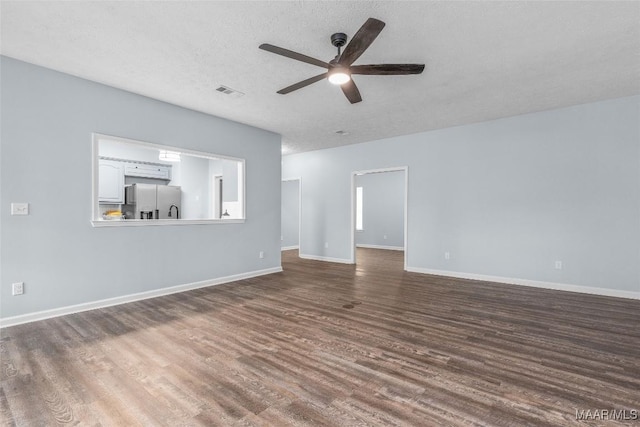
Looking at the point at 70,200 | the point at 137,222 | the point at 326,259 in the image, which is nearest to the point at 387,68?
the point at 137,222

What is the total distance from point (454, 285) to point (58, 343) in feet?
16.6

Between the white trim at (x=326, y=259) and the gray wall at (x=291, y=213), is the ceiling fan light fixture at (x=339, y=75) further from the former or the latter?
the gray wall at (x=291, y=213)

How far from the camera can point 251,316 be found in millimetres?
3359

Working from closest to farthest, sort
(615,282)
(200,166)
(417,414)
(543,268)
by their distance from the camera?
(417,414) → (615,282) → (543,268) → (200,166)

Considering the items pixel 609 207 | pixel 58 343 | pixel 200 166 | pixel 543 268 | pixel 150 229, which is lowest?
pixel 58 343

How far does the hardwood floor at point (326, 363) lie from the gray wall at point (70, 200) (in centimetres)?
42

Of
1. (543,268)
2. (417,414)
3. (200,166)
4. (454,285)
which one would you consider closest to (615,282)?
(543,268)

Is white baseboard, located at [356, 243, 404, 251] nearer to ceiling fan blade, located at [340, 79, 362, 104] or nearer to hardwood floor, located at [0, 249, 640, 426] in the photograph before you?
hardwood floor, located at [0, 249, 640, 426]

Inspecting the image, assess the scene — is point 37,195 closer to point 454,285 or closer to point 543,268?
point 454,285

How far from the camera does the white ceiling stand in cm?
234

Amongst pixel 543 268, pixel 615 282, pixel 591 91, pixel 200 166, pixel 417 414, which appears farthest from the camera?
pixel 200 166

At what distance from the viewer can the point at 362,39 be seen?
7.32 ft

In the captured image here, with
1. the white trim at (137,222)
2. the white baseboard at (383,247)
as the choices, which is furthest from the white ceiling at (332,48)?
the white baseboard at (383,247)

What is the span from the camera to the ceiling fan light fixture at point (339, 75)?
2.60 metres
